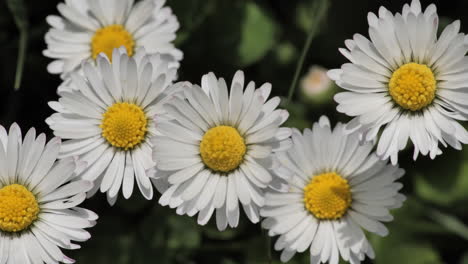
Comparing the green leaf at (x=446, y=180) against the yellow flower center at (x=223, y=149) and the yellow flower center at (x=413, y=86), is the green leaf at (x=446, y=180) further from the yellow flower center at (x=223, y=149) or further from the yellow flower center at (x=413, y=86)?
the yellow flower center at (x=223, y=149)

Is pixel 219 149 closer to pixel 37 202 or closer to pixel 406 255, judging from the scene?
pixel 37 202

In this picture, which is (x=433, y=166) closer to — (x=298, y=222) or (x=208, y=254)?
(x=298, y=222)

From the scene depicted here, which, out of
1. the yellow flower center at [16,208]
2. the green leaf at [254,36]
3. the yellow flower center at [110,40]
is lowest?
the yellow flower center at [16,208]

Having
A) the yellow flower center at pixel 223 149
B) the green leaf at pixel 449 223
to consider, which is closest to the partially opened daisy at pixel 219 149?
the yellow flower center at pixel 223 149

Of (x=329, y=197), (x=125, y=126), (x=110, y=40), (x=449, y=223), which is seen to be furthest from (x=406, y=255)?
(x=110, y=40)

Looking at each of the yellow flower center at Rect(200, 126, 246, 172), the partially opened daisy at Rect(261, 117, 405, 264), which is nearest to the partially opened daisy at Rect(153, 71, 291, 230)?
the yellow flower center at Rect(200, 126, 246, 172)

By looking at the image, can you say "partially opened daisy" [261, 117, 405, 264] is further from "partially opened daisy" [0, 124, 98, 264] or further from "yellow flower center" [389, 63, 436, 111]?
"partially opened daisy" [0, 124, 98, 264]

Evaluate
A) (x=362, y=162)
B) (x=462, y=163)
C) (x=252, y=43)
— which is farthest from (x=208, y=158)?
(x=462, y=163)

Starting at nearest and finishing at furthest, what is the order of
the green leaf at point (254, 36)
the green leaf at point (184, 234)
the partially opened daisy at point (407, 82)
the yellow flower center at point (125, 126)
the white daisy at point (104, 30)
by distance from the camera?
1. the partially opened daisy at point (407, 82)
2. the yellow flower center at point (125, 126)
3. the white daisy at point (104, 30)
4. the green leaf at point (184, 234)
5. the green leaf at point (254, 36)
